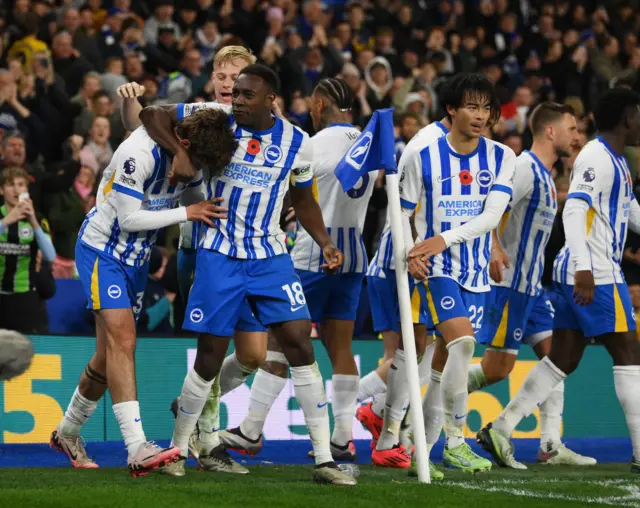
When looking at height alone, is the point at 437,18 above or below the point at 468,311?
above

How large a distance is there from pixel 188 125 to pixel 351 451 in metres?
3.13

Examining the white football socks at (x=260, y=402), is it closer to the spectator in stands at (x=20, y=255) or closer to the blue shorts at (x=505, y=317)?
the blue shorts at (x=505, y=317)

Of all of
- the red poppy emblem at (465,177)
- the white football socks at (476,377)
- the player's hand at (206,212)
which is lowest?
the white football socks at (476,377)

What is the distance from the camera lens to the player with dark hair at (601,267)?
819 cm

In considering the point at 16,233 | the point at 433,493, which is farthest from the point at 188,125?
the point at 16,233

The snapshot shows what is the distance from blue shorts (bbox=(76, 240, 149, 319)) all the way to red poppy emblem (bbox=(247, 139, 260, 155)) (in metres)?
1.04

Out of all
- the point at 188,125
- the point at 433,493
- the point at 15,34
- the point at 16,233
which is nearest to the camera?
the point at 433,493

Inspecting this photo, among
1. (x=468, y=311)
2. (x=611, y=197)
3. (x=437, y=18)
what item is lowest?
(x=468, y=311)

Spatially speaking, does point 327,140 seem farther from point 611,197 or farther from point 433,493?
point 433,493

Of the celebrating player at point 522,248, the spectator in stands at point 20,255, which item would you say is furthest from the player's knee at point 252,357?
the spectator in stands at point 20,255

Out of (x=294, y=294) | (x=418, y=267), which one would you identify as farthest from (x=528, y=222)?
(x=294, y=294)

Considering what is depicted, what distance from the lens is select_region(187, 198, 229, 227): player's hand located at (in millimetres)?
6801

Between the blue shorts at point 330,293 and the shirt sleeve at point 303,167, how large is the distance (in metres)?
1.43

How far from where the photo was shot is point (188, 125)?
6.81 metres
